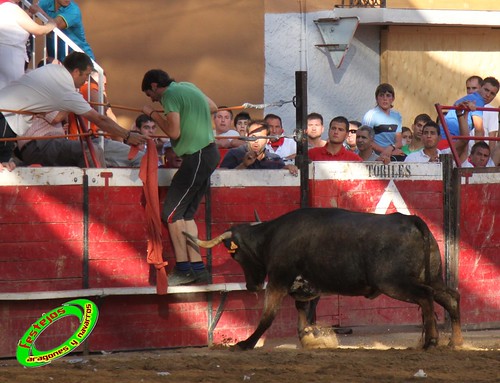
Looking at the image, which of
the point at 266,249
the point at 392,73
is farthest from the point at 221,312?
the point at 392,73

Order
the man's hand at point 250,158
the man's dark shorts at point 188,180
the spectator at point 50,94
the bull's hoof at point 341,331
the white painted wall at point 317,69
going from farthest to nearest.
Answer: the white painted wall at point 317,69, the bull's hoof at point 341,331, the man's hand at point 250,158, the man's dark shorts at point 188,180, the spectator at point 50,94

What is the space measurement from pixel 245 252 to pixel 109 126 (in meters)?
1.62

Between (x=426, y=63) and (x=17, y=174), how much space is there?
8978mm

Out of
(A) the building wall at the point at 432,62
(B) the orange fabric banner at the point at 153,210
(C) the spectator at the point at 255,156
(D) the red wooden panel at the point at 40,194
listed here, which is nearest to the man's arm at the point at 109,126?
(B) the orange fabric banner at the point at 153,210

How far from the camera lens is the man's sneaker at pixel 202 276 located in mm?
10703

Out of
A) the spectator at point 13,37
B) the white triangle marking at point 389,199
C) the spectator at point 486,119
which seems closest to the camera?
the spectator at point 13,37

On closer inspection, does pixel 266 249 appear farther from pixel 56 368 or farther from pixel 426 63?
pixel 426 63

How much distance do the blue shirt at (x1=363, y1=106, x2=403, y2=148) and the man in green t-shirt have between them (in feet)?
12.7

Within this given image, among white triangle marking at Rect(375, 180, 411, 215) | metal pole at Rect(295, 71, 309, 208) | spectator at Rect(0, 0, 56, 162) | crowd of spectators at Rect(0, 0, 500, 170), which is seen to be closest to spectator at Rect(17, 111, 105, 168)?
crowd of spectators at Rect(0, 0, 500, 170)

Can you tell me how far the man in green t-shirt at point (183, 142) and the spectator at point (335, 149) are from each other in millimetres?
1695

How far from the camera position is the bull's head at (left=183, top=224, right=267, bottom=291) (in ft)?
34.7

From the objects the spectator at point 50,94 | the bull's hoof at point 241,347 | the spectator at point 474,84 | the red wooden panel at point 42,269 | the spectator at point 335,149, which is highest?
the spectator at point 474,84

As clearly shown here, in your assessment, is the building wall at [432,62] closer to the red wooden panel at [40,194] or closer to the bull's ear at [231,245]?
the bull's ear at [231,245]

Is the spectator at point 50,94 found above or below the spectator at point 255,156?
above
